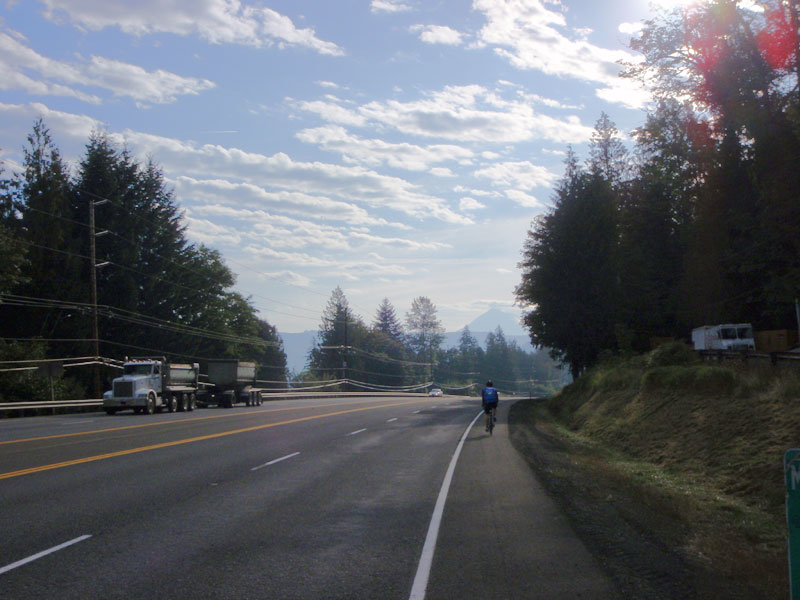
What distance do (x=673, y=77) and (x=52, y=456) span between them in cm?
3537

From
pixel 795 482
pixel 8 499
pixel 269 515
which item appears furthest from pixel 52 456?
pixel 795 482

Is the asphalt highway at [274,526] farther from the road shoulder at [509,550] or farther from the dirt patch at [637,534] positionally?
the dirt patch at [637,534]

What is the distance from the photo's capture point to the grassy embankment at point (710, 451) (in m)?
8.96

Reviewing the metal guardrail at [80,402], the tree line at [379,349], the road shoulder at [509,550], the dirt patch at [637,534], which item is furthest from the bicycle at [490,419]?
the tree line at [379,349]

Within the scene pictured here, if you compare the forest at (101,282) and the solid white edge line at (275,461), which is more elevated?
the forest at (101,282)

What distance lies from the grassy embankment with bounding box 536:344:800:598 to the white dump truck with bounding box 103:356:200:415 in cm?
2189

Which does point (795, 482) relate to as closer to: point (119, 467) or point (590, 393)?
point (119, 467)

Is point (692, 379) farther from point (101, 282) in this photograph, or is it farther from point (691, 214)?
point (101, 282)

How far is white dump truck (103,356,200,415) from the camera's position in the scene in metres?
38.0

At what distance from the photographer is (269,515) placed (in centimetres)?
1031

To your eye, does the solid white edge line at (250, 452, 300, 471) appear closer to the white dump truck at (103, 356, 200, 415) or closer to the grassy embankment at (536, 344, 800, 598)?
the grassy embankment at (536, 344, 800, 598)

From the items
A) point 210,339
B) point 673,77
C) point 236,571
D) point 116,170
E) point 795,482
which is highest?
point 116,170

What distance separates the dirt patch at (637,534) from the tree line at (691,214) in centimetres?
1587

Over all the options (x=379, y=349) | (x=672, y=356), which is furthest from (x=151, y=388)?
(x=379, y=349)
